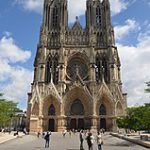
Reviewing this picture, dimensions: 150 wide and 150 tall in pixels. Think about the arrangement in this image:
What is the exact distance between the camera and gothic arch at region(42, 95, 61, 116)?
4294 centimetres

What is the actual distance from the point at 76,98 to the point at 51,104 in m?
4.92

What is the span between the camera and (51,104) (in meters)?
44.1

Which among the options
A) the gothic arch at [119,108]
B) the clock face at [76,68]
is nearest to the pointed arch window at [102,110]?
the gothic arch at [119,108]

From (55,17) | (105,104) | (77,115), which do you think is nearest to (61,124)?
(77,115)

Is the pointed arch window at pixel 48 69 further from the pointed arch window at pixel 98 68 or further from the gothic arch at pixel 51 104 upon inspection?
the pointed arch window at pixel 98 68

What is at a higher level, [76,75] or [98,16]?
[98,16]

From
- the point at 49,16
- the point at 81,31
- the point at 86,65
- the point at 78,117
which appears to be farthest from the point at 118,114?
the point at 49,16

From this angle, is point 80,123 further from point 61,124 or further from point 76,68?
point 76,68

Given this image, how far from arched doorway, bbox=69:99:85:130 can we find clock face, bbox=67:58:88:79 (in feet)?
18.1

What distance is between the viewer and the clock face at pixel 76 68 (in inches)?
1865

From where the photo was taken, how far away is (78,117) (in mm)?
44031

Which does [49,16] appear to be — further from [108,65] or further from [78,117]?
[78,117]

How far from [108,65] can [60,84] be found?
10156 millimetres

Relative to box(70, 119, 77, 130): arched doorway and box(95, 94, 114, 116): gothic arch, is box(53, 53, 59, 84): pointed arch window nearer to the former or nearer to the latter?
box(70, 119, 77, 130): arched doorway
